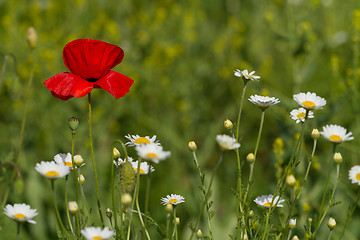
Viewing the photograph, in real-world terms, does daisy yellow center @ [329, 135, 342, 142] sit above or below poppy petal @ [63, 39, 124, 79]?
below

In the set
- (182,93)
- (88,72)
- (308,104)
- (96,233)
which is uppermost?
(182,93)

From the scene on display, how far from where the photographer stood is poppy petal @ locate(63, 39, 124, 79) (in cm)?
90

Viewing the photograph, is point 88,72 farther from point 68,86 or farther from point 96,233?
point 96,233

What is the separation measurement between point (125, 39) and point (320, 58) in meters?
1.35

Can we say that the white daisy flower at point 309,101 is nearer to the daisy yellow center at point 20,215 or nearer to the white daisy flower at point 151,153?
the white daisy flower at point 151,153

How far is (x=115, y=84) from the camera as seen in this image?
35.8 inches

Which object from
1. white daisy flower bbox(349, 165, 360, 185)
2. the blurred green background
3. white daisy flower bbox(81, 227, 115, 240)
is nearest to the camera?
white daisy flower bbox(81, 227, 115, 240)

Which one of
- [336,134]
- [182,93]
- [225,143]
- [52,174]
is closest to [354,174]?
[336,134]

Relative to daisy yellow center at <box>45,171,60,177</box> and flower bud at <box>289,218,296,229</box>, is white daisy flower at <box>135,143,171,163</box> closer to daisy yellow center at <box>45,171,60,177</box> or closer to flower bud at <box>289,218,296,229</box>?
daisy yellow center at <box>45,171,60,177</box>

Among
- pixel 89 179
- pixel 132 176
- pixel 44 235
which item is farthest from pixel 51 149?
pixel 132 176

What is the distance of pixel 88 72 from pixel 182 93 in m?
1.84

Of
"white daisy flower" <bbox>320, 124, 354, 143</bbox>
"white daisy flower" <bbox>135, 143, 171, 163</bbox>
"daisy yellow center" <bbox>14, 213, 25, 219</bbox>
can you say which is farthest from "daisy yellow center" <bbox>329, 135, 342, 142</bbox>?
"daisy yellow center" <bbox>14, 213, 25, 219</bbox>

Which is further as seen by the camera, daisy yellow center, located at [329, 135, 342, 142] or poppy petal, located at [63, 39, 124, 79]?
poppy petal, located at [63, 39, 124, 79]

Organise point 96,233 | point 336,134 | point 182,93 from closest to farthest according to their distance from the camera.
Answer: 1. point 96,233
2. point 336,134
3. point 182,93
